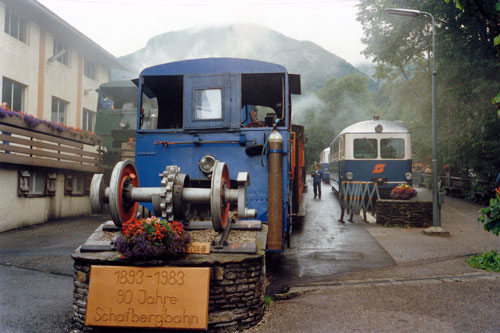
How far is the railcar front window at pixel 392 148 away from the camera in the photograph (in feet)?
51.8

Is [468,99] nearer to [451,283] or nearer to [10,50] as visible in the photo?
[451,283]

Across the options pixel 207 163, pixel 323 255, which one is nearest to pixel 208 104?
pixel 207 163

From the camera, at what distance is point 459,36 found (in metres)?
17.7

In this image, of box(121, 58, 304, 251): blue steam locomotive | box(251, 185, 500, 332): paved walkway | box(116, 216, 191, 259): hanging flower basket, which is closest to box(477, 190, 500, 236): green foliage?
box(251, 185, 500, 332): paved walkway

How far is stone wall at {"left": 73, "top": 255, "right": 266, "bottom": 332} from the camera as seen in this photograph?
440cm

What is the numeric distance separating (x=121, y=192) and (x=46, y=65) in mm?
14088

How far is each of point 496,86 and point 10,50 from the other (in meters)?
18.2

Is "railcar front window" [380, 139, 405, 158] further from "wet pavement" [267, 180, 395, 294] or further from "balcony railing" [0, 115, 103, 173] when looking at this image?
"balcony railing" [0, 115, 103, 173]

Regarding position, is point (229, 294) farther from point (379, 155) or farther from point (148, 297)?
point (379, 155)

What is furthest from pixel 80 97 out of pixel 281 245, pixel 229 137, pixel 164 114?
pixel 281 245

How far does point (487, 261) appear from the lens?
7445 millimetres

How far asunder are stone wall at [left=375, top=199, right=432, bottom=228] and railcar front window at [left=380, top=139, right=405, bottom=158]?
3.73 metres

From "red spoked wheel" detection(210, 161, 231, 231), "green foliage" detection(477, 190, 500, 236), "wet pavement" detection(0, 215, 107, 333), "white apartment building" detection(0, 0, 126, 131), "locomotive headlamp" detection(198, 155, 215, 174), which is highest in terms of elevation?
"white apartment building" detection(0, 0, 126, 131)

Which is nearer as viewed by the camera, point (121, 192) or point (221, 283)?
point (221, 283)
